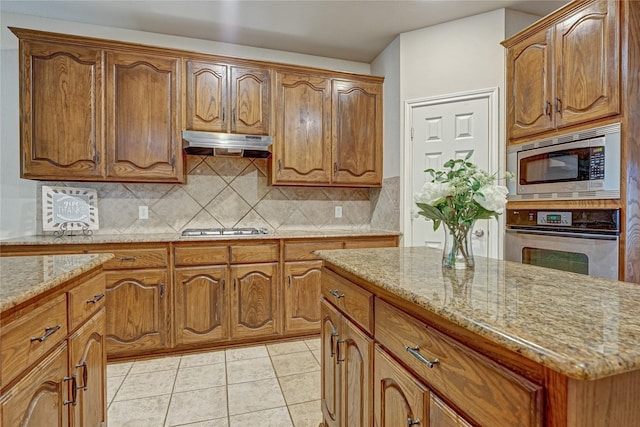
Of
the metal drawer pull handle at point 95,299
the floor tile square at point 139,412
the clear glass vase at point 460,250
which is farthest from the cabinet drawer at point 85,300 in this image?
the clear glass vase at point 460,250

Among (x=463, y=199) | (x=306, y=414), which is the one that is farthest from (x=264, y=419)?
(x=463, y=199)

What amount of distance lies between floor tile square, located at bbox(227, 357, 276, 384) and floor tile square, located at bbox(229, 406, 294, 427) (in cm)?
36

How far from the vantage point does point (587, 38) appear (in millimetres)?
1842

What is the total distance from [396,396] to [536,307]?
473 mm

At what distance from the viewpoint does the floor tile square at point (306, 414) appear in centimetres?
176

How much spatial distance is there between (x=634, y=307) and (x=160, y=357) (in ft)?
9.01

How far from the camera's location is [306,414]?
72.2 inches

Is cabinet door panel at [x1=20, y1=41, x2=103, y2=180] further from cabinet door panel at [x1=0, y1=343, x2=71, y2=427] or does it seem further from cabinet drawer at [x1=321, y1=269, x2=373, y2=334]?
cabinet drawer at [x1=321, y1=269, x2=373, y2=334]

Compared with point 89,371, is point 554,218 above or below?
above

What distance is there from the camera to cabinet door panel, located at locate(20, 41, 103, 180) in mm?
2426

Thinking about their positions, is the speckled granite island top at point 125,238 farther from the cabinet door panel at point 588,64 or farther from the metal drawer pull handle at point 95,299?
the cabinet door panel at point 588,64

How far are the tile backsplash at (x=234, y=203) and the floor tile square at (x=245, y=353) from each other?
1.14 meters

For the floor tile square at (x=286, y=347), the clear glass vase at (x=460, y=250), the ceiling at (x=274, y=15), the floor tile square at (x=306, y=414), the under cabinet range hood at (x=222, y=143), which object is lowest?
the floor tile square at (x=306, y=414)

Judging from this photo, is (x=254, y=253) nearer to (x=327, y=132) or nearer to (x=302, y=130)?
(x=302, y=130)
